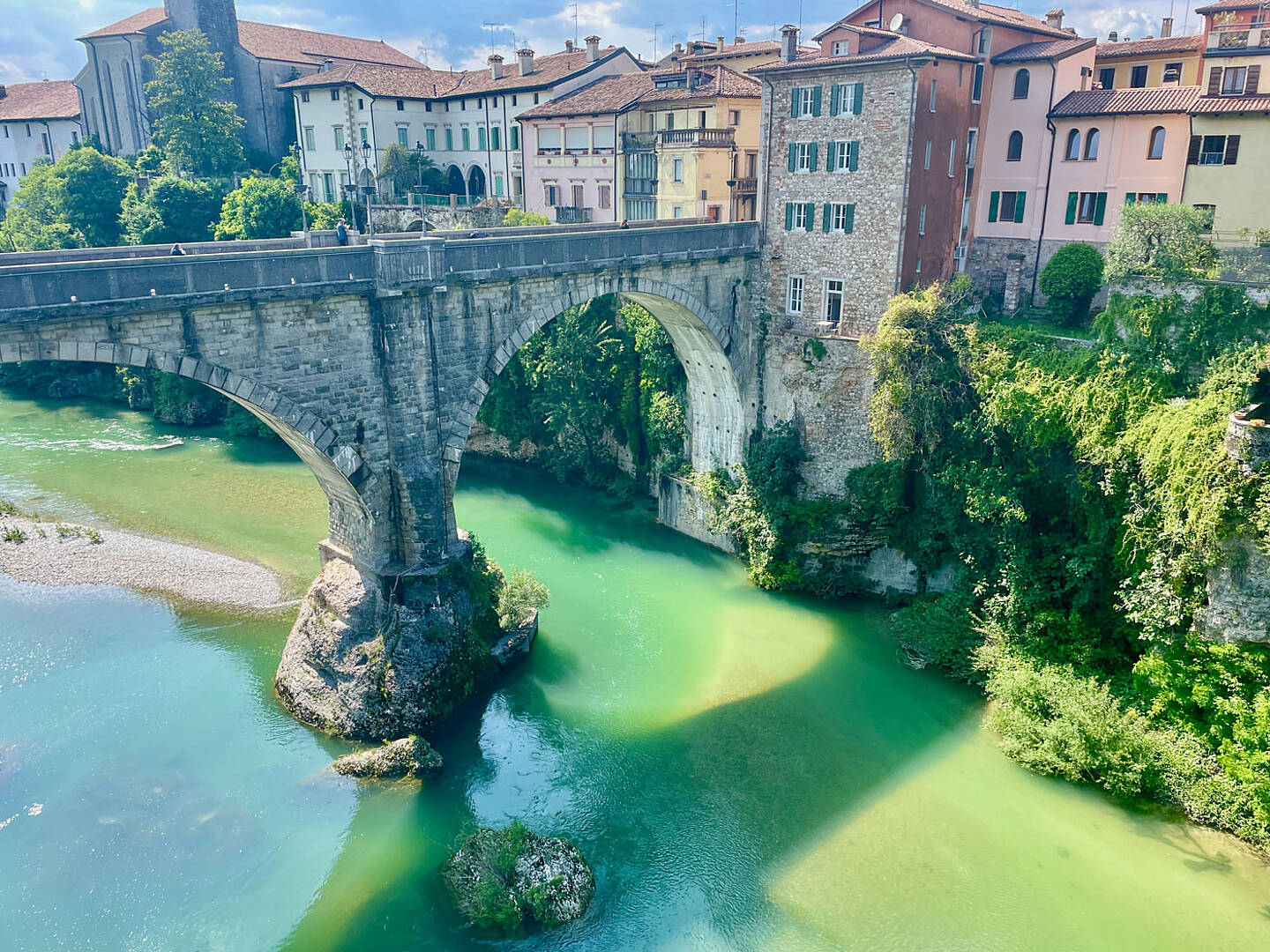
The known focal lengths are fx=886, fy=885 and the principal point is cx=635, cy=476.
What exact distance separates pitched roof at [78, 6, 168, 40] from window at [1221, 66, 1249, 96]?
6750cm

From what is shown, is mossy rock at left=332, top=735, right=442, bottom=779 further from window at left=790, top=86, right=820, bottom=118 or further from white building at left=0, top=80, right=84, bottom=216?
white building at left=0, top=80, right=84, bottom=216

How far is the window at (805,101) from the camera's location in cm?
2689

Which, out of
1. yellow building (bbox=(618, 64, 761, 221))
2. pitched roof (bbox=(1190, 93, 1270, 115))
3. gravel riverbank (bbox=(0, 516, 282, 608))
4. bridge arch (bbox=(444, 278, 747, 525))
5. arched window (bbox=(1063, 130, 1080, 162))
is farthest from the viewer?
yellow building (bbox=(618, 64, 761, 221))

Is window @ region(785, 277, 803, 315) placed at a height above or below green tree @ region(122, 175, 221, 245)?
below

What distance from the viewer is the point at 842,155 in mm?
26906

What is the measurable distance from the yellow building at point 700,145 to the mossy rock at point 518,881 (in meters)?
28.8

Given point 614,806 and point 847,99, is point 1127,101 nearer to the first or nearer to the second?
point 847,99

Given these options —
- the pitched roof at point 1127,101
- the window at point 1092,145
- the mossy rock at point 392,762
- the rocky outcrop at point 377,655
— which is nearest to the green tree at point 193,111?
the rocky outcrop at point 377,655

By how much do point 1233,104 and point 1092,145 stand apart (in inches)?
166

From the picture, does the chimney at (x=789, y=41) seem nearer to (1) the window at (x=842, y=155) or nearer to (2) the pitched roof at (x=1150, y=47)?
(1) the window at (x=842, y=155)

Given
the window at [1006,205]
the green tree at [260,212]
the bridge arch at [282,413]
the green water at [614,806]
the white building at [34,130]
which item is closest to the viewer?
the green water at [614,806]

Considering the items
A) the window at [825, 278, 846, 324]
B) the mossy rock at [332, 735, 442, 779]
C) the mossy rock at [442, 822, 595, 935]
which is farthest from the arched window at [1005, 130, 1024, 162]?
the mossy rock at [332, 735, 442, 779]

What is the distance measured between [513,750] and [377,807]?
11.3ft

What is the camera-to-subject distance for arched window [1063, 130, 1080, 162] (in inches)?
1148
